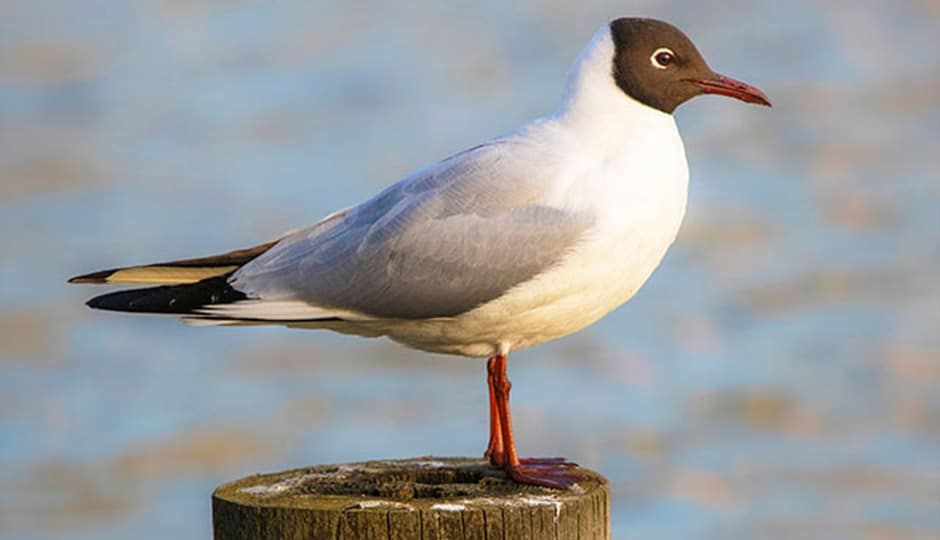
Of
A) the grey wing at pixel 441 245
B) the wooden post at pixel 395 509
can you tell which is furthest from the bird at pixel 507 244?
the wooden post at pixel 395 509

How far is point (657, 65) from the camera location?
5.12 meters

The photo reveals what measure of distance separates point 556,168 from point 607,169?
19cm

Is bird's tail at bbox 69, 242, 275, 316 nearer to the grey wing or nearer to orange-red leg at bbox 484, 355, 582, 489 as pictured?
the grey wing

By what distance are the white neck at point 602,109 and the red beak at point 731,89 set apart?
0.18 m

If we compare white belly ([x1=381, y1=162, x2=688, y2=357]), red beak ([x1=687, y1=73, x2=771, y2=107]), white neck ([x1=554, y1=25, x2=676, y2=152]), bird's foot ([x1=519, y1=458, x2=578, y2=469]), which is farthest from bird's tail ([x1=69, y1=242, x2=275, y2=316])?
red beak ([x1=687, y1=73, x2=771, y2=107])

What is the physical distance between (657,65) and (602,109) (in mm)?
304

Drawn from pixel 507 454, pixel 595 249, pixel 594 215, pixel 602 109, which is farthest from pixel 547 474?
pixel 602 109

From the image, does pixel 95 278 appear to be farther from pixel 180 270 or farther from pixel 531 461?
pixel 531 461

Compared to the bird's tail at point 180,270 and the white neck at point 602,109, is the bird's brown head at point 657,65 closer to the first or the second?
the white neck at point 602,109

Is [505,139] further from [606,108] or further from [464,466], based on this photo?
[464,466]

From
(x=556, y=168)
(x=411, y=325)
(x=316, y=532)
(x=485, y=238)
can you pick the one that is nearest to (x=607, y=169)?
(x=556, y=168)

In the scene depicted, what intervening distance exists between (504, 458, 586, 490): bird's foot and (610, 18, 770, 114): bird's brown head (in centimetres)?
141

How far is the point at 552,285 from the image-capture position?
4758 mm

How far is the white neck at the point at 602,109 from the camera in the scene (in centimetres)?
495
